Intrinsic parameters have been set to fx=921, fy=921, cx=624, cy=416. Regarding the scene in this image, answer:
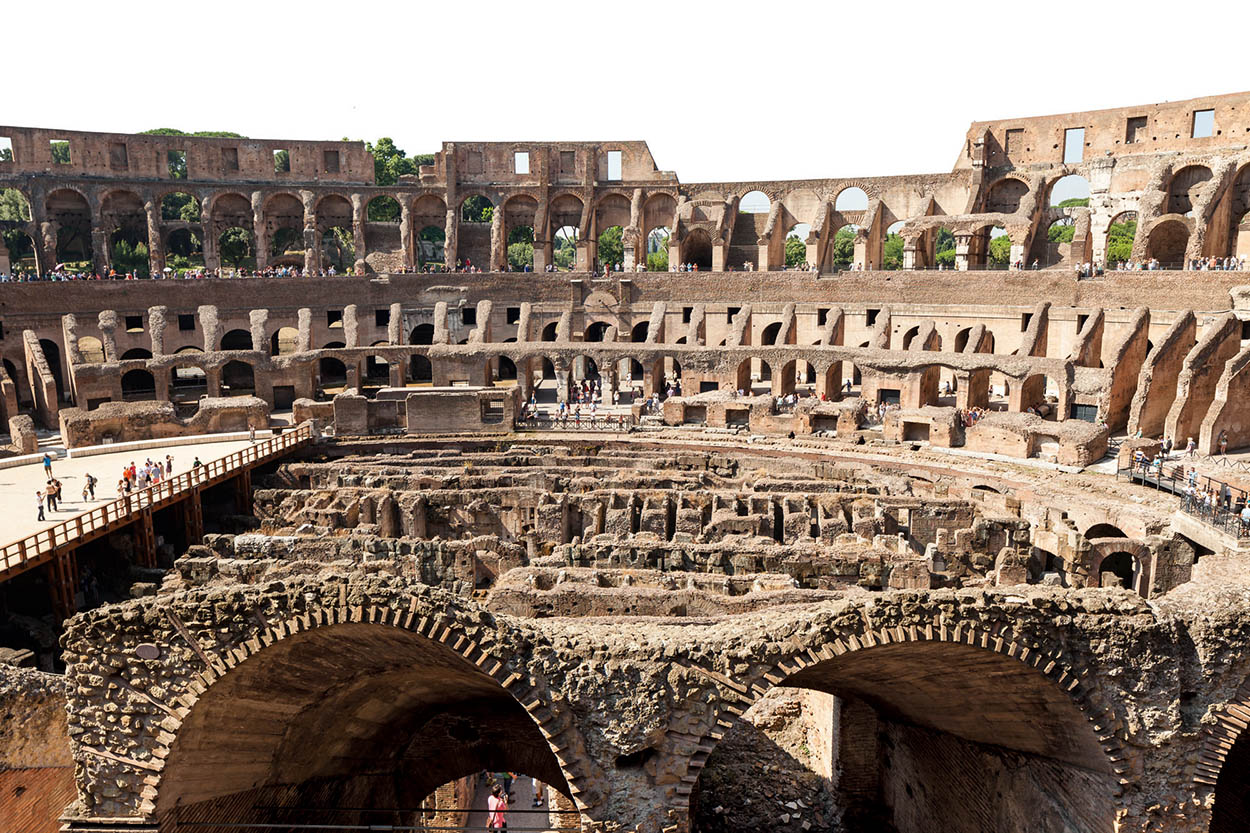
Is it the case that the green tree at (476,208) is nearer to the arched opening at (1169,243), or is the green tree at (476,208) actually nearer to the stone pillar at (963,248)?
the stone pillar at (963,248)

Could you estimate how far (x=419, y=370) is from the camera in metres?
40.5

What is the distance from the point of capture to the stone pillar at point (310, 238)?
4266cm

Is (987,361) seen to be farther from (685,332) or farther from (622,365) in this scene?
(622,365)

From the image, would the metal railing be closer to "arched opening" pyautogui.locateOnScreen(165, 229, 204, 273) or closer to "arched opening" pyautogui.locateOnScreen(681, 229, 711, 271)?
"arched opening" pyautogui.locateOnScreen(681, 229, 711, 271)

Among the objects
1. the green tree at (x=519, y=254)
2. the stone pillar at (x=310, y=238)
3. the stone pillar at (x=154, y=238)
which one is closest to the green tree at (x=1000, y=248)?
the green tree at (x=519, y=254)

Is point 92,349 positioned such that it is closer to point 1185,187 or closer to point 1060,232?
point 1185,187

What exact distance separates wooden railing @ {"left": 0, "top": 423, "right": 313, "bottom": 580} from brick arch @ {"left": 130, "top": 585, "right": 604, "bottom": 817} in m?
10.1

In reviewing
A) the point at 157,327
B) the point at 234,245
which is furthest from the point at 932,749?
the point at 234,245

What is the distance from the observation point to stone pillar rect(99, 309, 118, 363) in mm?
34000

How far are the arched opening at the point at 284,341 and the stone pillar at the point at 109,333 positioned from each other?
6.38 m

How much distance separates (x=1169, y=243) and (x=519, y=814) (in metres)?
33.9

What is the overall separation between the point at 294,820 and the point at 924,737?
9204 mm

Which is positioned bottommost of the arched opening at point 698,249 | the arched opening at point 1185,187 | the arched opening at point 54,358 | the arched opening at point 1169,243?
the arched opening at point 54,358

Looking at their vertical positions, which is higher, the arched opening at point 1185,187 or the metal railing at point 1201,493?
the arched opening at point 1185,187
